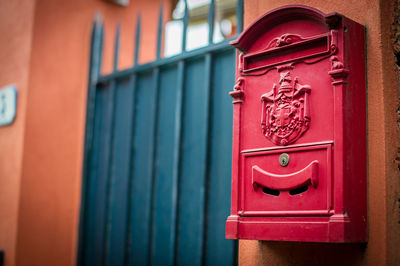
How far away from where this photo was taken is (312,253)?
8.18ft

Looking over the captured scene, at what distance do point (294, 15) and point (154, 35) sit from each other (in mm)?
3055

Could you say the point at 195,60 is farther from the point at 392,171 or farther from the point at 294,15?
the point at 392,171

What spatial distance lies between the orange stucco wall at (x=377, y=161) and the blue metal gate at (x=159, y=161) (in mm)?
1080

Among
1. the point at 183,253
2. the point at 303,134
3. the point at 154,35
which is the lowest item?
the point at 183,253

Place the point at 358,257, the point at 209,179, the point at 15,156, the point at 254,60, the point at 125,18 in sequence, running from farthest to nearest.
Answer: the point at 125,18 → the point at 15,156 → the point at 209,179 → the point at 254,60 → the point at 358,257

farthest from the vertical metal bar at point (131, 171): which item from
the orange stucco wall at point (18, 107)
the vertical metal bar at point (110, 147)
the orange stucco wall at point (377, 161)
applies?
the orange stucco wall at point (377, 161)

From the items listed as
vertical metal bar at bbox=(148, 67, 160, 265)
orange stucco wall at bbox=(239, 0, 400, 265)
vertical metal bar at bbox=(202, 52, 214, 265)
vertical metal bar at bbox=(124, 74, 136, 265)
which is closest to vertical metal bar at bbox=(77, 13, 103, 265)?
Answer: vertical metal bar at bbox=(124, 74, 136, 265)

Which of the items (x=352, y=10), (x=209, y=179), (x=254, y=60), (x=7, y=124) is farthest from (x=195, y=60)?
(x=7, y=124)

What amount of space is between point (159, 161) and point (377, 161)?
7.03 ft

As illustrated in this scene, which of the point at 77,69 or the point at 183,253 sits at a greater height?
the point at 77,69

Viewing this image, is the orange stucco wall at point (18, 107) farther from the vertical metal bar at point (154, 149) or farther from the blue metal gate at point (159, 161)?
the vertical metal bar at point (154, 149)

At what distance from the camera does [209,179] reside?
3.68 meters

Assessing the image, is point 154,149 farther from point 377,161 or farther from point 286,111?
point 377,161

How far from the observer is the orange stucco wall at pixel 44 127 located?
174 inches
